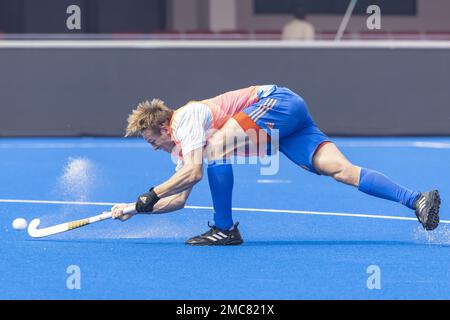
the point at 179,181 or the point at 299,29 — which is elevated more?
the point at 299,29

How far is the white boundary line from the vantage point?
16.2m

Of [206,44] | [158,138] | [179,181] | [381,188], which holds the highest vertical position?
[206,44]

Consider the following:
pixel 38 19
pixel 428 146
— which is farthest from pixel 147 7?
pixel 428 146

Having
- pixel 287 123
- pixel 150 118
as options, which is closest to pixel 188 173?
pixel 150 118

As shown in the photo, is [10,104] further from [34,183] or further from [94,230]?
[94,230]

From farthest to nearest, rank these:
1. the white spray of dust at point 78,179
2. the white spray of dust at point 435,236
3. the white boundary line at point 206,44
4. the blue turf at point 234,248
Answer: the white boundary line at point 206,44, the white spray of dust at point 78,179, the white spray of dust at point 435,236, the blue turf at point 234,248

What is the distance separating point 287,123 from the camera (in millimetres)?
7836

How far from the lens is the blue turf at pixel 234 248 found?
21.3ft

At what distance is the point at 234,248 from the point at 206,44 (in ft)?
28.9

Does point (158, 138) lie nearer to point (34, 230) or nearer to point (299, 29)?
point (34, 230)

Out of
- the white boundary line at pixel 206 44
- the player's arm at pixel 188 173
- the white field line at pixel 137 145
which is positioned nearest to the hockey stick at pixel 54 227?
the player's arm at pixel 188 173

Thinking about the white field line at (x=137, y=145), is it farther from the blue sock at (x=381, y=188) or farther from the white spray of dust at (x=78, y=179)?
the blue sock at (x=381, y=188)

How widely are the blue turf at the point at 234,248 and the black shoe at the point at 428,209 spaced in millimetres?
204

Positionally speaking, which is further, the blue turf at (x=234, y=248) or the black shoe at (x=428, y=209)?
the black shoe at (x=428, y=209)
